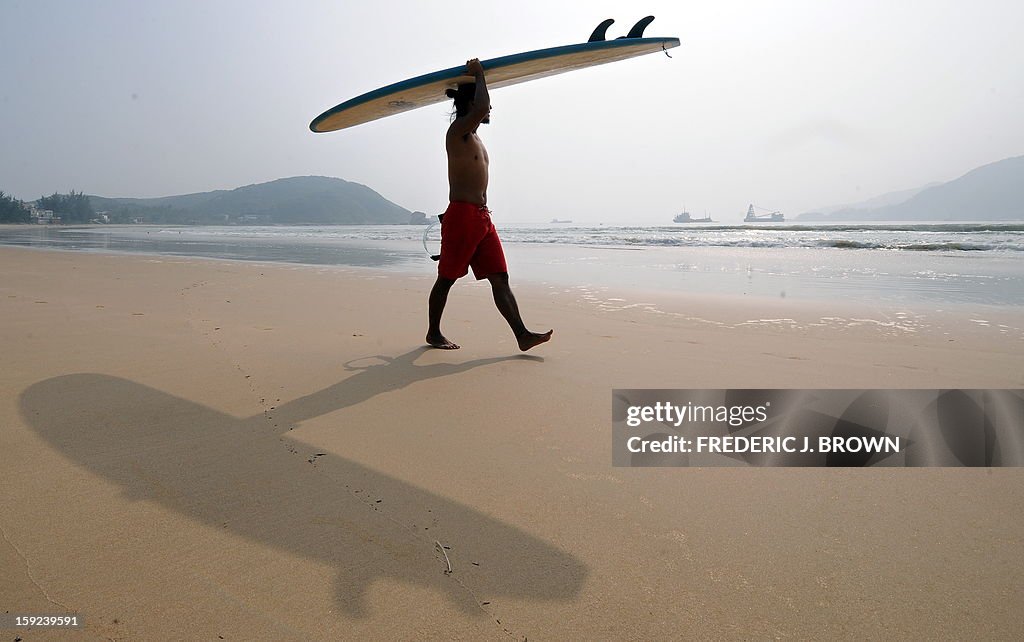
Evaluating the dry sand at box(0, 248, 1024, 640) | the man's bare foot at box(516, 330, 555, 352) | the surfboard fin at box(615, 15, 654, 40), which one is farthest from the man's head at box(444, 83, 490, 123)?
the dry sand at box(0, 248, 1024, 640)

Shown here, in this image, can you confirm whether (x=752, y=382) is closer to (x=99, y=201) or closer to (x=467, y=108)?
(x=467, y=108)

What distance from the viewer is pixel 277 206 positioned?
411ft

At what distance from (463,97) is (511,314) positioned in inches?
56.2

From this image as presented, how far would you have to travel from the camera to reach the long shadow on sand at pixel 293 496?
4.22ft

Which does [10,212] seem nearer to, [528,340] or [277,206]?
[277,206]

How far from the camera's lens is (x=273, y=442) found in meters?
2.05

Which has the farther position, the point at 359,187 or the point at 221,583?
the point at 359,187

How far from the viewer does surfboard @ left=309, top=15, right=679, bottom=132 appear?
3.49m

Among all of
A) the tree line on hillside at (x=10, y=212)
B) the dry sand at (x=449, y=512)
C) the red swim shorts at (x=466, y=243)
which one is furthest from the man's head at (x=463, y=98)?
the tree line on hillside at (x=10, y=212)

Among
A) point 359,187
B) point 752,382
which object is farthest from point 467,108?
point 359,187

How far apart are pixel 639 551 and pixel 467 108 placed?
298 cm

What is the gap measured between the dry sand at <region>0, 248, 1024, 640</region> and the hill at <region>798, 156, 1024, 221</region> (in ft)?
324
